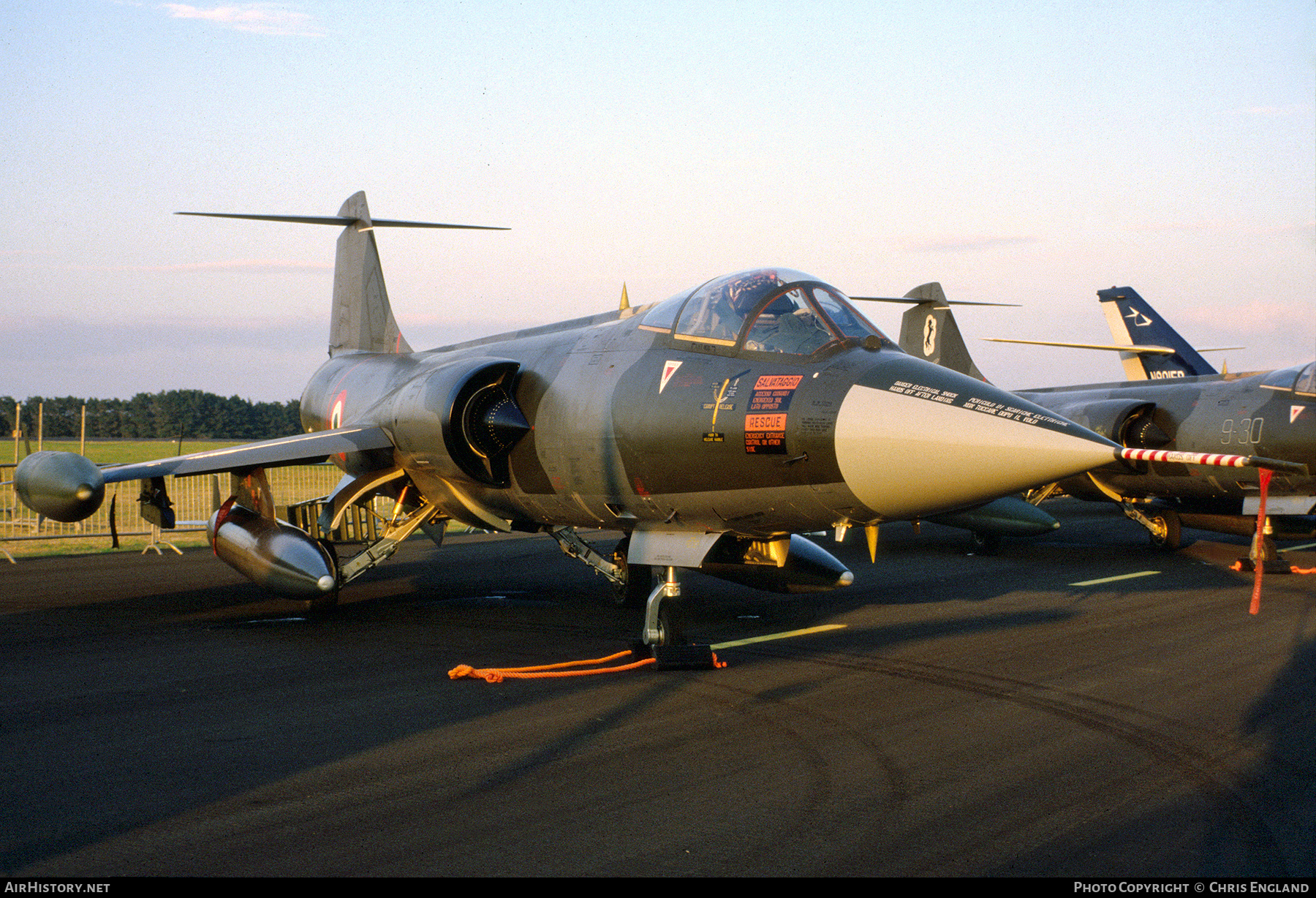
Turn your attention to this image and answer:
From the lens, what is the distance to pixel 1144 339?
1001 inches

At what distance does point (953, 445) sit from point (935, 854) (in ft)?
9.28

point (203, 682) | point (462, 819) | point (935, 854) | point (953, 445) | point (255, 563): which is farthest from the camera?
point (255, 563)

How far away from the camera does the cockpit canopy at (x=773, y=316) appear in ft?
24.1

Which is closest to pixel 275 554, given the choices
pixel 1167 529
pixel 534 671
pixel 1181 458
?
pixel 534 671

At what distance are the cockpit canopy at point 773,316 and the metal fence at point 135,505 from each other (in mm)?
6644

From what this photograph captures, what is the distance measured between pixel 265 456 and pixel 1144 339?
74.2 feet

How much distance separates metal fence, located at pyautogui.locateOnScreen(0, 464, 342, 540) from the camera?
2111 cm

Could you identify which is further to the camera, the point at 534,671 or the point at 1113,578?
the point at 1113,578

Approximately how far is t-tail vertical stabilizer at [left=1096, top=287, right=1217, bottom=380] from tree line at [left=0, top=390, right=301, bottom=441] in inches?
2612

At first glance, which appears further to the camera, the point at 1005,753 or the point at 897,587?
the point at 897,587

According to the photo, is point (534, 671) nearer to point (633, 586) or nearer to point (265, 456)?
point (633, 586)
